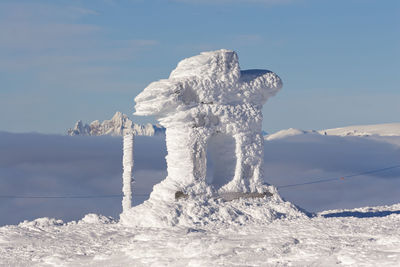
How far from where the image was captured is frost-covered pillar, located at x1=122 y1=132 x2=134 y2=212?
81.1ft

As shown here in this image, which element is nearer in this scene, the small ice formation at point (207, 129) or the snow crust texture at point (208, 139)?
the snow crust texture at point (208, 139)

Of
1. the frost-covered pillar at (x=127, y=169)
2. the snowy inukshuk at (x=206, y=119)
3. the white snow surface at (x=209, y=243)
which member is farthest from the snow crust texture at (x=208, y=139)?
the frost-covered pillar at (x=127, y=169)

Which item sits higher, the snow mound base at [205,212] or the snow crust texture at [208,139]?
the snow crust texture at [208,139]

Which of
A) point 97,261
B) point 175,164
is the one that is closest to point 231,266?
point 97,261

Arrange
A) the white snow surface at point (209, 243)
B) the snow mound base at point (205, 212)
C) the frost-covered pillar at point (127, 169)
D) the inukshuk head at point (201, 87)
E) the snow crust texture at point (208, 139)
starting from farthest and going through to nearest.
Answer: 1. the frost-covered pillar at point (127, 169)
2. the inukshuk head at point (201, 87)
3. the snow crust texture at point (208, 139)
4. the snow mound base at point (205, 212)
5. the white snow surface at point (209, 243)

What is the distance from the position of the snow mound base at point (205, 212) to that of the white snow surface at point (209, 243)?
317mm

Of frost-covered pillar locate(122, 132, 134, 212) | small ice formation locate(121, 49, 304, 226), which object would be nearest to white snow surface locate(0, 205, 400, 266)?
frost-covered pillar locate(122, 132, 134, 212)

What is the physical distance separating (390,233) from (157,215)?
7.45 meters

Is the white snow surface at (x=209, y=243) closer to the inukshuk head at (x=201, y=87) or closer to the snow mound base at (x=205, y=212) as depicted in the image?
the snow mound base at (x=205, y=212)

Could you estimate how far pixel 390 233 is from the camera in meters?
19.4

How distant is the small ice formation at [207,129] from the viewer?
22.9m

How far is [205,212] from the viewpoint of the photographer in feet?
73.0

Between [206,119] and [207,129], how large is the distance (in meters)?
0.36

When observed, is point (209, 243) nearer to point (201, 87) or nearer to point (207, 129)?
point (207, 129)
